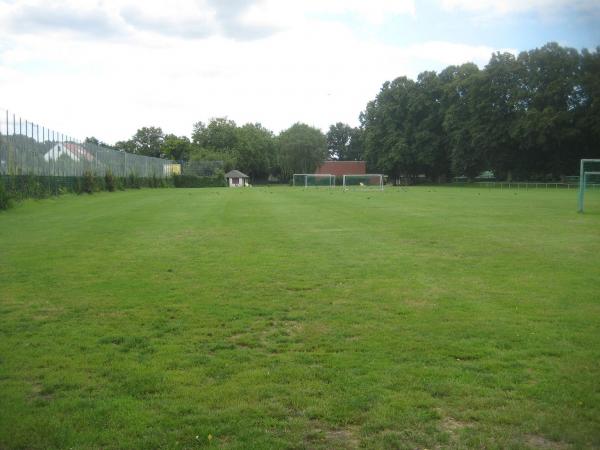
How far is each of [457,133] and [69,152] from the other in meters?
46.5

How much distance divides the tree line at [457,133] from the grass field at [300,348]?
113ft

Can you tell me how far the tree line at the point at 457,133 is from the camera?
181ft

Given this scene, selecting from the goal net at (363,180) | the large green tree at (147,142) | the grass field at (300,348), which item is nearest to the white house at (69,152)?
the grass field at (300,348)

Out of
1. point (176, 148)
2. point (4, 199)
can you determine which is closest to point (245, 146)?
point (176, 148)

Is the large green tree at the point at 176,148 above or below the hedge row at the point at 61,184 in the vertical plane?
above

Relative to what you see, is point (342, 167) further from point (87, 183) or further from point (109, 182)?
point (87, 183)

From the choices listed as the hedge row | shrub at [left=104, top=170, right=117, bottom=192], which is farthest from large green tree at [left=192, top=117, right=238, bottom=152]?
shrub at [left=104, top=170, right=117, bottom=192]

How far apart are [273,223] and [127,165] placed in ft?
143

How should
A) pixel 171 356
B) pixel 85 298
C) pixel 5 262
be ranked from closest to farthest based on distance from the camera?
1. pixel 171 356
2. pixel 85 298
3. pixel 5 262

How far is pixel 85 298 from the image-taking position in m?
7.43

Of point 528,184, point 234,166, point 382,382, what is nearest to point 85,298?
point 382,382

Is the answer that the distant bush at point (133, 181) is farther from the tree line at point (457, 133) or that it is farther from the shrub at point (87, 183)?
the tree line at point (457, 133)

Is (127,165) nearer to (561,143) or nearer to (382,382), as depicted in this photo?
(561,143)

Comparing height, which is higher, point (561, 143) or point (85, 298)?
point (561, 143)
